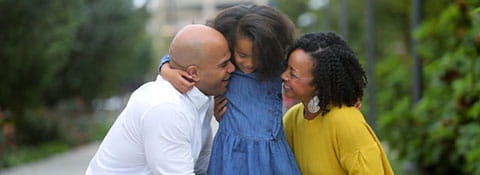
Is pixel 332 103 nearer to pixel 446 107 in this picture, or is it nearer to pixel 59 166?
pixel 446 107

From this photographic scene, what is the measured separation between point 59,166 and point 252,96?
11.7 metres

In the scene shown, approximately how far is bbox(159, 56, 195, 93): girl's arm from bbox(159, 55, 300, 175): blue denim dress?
0.70 feet

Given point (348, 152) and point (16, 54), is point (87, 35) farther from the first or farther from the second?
point (348, 152)

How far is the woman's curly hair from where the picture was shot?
2.90 metres

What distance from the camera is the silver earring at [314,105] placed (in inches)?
119

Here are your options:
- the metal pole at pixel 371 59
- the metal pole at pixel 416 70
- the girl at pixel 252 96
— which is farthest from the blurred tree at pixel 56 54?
the girl at pixel 252 96

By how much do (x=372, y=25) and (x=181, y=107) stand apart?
11.5 m

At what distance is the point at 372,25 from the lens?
45.4 ft

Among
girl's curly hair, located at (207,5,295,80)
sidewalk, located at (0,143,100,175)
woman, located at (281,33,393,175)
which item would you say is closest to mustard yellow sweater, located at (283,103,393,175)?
woman, located at (281,33,393,175)

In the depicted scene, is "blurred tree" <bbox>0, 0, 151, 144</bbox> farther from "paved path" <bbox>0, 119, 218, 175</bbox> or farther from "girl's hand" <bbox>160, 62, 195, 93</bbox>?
"girl's hand" <bbox>160, 62, 195, 93</bbox>

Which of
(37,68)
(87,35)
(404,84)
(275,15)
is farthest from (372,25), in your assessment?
(275,15)

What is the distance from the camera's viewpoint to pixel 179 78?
285 centimetres

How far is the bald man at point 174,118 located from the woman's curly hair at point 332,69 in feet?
1.17

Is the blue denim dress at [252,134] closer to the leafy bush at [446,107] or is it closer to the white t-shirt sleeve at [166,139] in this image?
the white t-shirt sleeve at [166,139]
